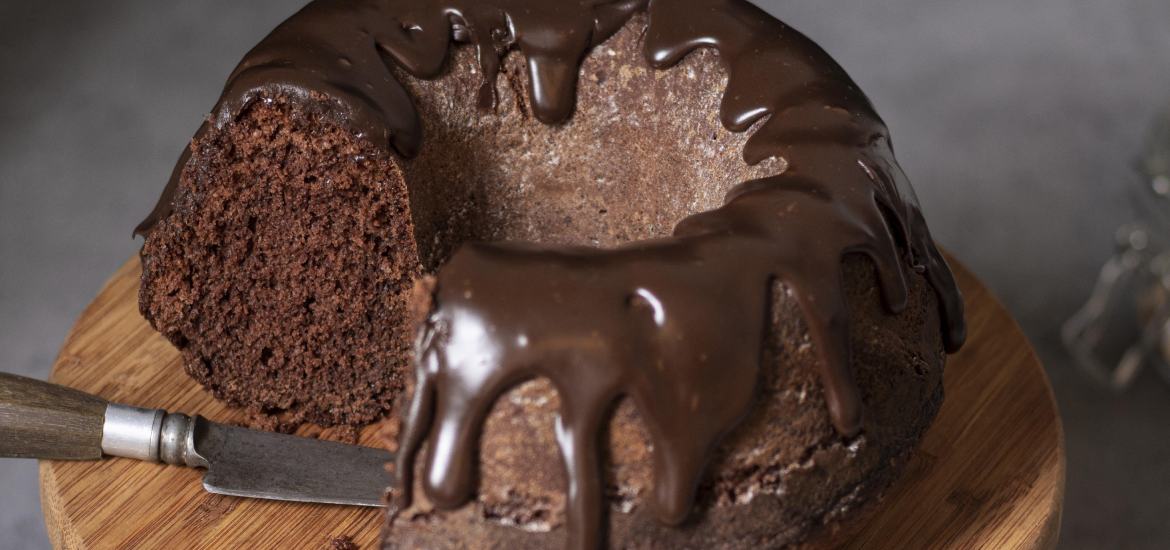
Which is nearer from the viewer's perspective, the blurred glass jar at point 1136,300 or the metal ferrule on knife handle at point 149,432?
the metal ferrule on knife handle at point 149,432

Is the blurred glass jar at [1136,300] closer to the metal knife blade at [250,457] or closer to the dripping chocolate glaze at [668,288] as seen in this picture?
the dripping chocolate glaze at [668,288]

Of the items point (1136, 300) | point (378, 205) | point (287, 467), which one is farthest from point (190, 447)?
point (1136, 300)

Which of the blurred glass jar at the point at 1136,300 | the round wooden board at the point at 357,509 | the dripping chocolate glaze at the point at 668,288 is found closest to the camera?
the dripping chocolate glaze at the point at 668,288

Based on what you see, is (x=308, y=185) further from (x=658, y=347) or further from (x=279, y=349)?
(x=658, y=347)

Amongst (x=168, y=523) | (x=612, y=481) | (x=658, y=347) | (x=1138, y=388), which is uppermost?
(x=658, y=347)

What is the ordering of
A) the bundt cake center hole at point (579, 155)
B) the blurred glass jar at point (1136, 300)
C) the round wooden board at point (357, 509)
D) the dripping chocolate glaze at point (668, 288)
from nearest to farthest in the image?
the dripping chocolate glaze at point (668, 288) < the round wooden board at point (357, 509) < the bundt cake center hole at point (579, 155) < the blurred glass jar at point (1136, 300)

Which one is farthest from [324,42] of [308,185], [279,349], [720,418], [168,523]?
[720,418]

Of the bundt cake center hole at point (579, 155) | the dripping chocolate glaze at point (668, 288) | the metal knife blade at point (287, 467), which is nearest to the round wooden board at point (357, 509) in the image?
the metal knife blade at point (287, 467)

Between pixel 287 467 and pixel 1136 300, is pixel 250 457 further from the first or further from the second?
pixel 1136 300
